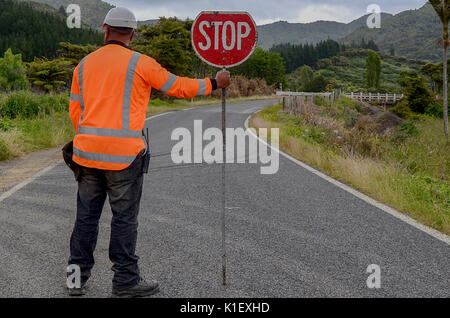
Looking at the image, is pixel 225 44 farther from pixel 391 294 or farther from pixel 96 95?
pixel 391 294

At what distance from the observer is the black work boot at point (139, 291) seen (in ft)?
10.2

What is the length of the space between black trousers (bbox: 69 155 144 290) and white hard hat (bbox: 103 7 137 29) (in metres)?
0.91

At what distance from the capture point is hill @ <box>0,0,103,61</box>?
107500mm

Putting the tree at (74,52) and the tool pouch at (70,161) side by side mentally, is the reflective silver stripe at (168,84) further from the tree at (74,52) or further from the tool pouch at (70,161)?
the tree at (74,52)

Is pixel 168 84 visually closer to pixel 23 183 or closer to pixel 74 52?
pixel 23 183

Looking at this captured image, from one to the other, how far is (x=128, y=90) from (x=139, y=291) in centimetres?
139

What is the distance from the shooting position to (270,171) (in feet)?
27.9

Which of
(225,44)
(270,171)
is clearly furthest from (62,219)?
(270,171)

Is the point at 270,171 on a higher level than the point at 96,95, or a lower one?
lower
